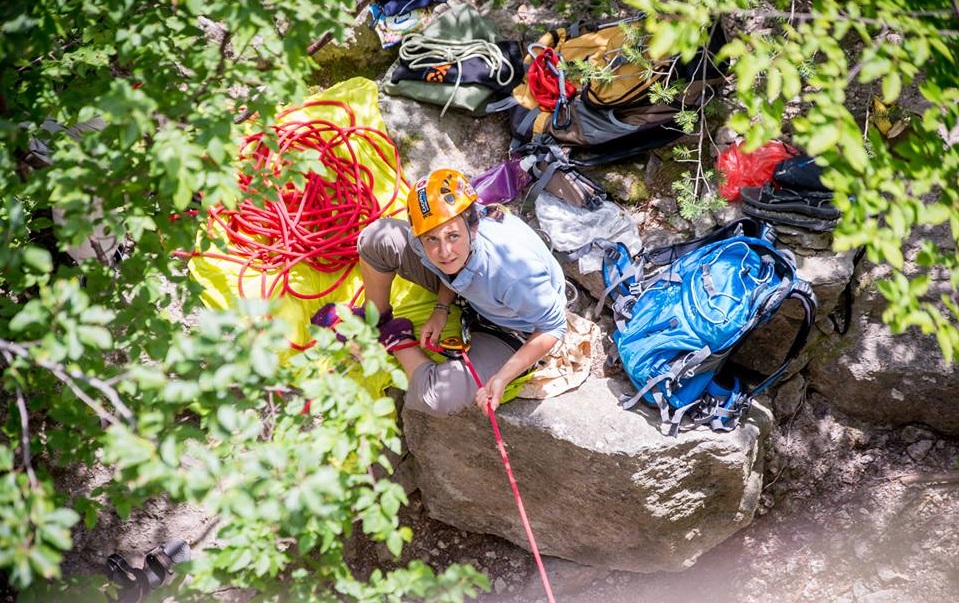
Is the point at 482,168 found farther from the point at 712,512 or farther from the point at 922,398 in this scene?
the point at 922,398

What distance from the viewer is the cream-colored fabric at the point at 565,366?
3.46 m

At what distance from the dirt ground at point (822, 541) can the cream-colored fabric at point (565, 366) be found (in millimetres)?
1279

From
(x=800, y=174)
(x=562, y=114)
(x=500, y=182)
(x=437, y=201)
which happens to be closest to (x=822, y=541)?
(x=800, y=174)

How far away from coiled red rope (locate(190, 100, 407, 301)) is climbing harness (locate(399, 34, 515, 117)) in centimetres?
63

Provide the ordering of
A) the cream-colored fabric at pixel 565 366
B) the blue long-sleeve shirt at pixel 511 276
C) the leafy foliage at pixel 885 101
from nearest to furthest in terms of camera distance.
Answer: the leafy foliage at pixel 885 101, the blue long-sleeve shirt at pixel 511 276, the cream-colored fabric at pixel 565 366

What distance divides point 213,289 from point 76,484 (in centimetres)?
129

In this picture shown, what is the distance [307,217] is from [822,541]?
3.35 metres

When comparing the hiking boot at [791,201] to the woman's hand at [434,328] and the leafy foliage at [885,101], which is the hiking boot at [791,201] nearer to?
the leafy foliage at [885,101]

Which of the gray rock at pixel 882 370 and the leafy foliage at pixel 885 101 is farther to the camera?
the gray rock at pixel 882 370

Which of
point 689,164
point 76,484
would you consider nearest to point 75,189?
point 76,484

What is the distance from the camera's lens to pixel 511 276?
9.84 feet

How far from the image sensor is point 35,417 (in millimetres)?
3561

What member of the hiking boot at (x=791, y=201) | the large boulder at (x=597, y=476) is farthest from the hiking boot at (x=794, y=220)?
the large boulder at (x=597, y=476)

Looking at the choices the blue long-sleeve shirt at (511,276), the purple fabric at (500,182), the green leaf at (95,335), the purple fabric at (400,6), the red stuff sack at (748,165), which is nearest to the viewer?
the green leaf at (95,335)
